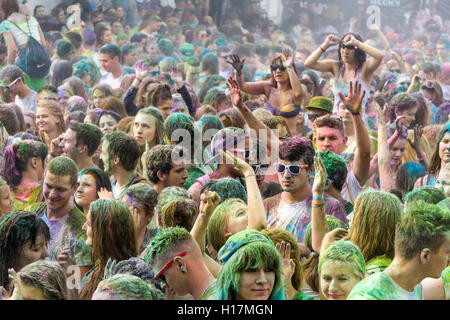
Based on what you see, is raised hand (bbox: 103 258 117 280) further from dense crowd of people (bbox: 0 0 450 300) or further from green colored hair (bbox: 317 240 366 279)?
green colored hair (bbox: 317 240 366 279)

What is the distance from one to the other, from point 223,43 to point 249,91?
7928mm

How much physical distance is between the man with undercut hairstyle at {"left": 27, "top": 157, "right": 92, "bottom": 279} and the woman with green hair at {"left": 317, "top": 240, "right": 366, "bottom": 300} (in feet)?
5.32

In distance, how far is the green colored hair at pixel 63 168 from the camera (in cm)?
538

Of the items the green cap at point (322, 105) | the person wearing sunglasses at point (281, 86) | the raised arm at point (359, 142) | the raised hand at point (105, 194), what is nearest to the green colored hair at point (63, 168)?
the raised hand at point (105, 194)

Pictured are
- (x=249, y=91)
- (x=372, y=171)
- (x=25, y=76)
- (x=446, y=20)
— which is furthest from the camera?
(x=446, y=20)

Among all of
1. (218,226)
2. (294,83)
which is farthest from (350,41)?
(218,226)

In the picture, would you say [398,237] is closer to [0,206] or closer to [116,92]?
[0,206]

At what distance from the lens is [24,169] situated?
241 inches

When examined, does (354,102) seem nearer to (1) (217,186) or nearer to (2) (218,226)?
(1) (217,186)

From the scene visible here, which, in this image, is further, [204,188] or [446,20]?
[446,20]

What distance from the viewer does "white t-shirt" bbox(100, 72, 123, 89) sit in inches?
427

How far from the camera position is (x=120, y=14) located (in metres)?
16.4

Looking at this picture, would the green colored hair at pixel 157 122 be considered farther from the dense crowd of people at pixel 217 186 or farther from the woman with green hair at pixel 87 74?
the woman with green hair at pixel 87 74
